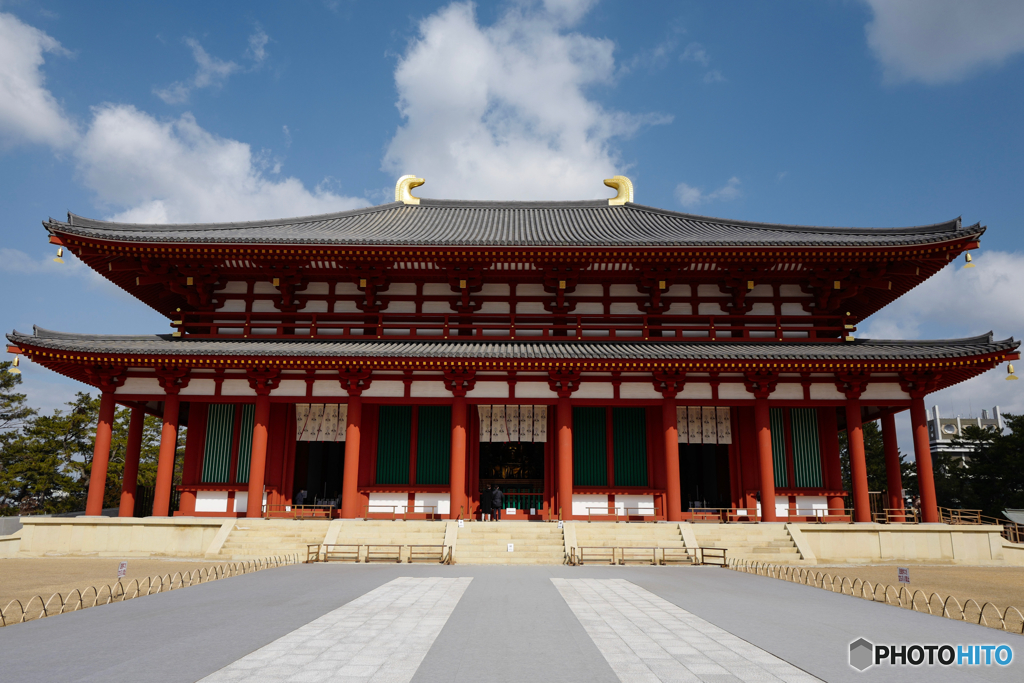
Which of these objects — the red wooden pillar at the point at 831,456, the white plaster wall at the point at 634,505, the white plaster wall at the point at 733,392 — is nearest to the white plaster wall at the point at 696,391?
the white plaster wall at the point at 733,392

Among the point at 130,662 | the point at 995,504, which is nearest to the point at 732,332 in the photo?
the point at 130,662

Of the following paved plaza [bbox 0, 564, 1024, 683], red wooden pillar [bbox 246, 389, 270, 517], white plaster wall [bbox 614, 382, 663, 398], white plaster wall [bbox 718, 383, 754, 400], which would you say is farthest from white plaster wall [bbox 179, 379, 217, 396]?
white plaster wall [bbox 718, 383, 754, 400]

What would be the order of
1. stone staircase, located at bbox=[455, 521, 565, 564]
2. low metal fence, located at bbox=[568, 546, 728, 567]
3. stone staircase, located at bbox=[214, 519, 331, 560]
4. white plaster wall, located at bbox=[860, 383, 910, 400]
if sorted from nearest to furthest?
low metal fence, located at bbox=[568, 546, 728, 567], stone staircase, located at bbox=[455, 521, 565, 564], stone staircase, located at bbox=[214, 519, 331, 560], white plaster wall, located at bbox=[860, 383, 910, 400]

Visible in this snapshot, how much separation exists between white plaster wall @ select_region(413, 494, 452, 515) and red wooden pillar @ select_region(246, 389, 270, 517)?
17.0 feet

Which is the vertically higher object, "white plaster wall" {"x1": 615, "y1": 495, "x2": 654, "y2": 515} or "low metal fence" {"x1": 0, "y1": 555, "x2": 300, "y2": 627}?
"white plaster wall" {"x1": 615, "y1": 495, "x2": 654, "y2": 515}

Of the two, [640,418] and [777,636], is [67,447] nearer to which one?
[640,418]

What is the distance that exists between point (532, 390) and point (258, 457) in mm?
9462

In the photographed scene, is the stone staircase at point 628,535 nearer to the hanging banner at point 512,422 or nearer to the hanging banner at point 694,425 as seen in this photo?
the hanging banner at point 512,422

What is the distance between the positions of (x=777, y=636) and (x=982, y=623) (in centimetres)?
360

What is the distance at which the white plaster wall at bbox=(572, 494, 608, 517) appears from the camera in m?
20.4

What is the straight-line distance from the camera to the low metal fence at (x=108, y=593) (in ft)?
27.9

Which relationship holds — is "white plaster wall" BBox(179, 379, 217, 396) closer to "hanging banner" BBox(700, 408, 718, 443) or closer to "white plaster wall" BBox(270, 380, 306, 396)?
"white plaster wall" BBox(270, 380, 306, 396)

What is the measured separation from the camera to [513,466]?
2373 centimetres

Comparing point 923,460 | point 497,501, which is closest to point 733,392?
point 923,460
